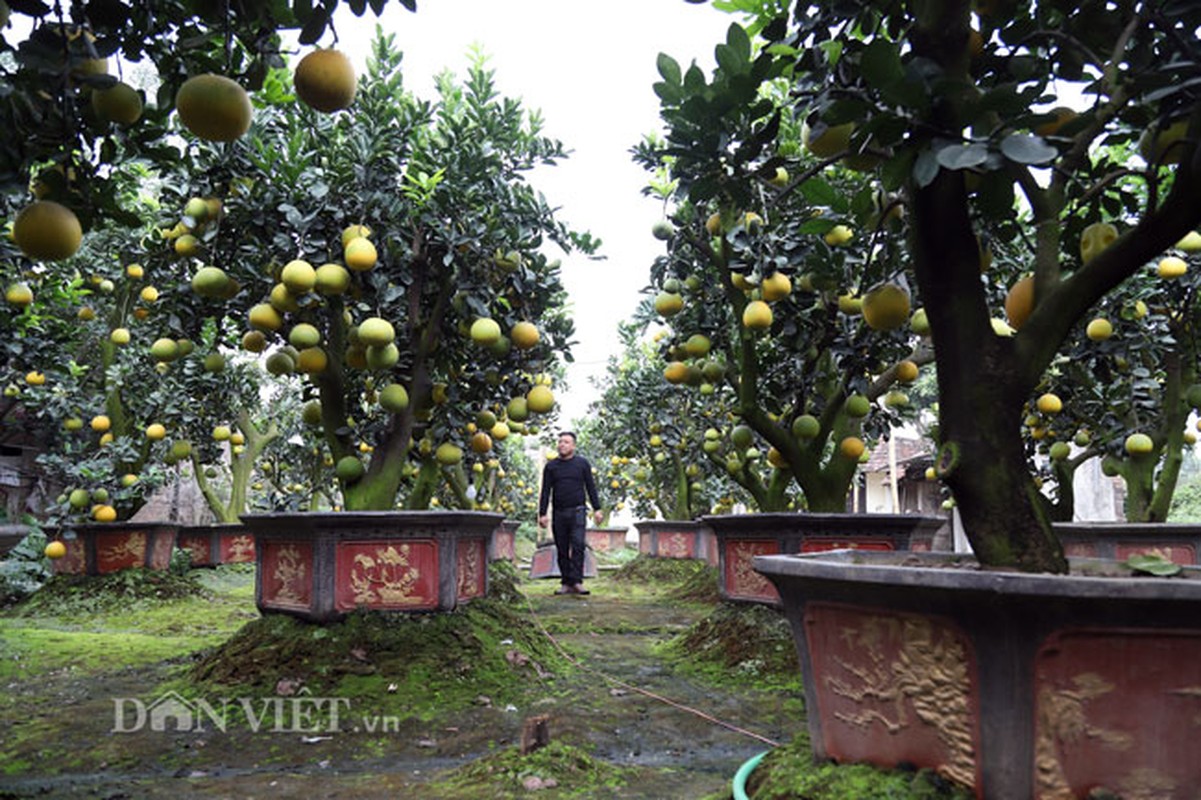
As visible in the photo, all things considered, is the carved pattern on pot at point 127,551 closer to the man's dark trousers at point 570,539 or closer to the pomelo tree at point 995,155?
the man's dark trousers at point 570,539

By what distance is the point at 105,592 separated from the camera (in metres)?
9.41

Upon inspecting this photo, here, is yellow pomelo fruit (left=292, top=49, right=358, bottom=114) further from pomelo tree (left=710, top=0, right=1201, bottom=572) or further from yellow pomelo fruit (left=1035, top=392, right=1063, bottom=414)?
yellow pomelo fruit (left=1035, top=392, right=1063, bottom=414)

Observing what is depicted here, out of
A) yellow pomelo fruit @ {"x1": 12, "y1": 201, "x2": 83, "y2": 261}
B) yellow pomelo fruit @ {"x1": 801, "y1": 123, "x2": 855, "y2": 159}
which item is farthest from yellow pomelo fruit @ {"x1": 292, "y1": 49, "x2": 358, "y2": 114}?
yellow pomelo fruit @ {"x1": 801, "y1": 123, "x2": 855, "y2": 159}

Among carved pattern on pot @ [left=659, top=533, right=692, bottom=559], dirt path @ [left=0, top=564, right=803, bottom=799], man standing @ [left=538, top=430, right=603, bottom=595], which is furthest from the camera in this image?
carved pattern on pot @ [left=659, top=533, right=692, bottom=559]

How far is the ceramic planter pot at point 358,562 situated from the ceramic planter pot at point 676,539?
876 centimetres

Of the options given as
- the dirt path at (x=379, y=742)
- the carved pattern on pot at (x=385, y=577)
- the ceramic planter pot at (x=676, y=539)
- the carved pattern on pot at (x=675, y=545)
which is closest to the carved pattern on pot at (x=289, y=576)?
the carved pattern on pot at (x=385, y=577)

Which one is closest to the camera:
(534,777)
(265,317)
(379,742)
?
(534,777)

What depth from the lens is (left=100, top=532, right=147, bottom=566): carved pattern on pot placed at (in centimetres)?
976

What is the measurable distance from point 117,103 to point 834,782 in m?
2.69

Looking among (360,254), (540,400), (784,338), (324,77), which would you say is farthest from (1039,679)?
(540,400)

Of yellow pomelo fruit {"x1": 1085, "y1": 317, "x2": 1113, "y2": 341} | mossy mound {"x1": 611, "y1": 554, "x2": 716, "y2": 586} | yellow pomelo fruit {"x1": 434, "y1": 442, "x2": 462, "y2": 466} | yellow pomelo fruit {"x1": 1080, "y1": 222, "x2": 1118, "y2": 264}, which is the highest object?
yellow pomelo fruit {"x1": 1085, "y1": 317, "x2": 1113, "y2": 341}

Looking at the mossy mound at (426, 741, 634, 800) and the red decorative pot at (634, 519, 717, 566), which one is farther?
the red decorative pot at (634, 519, 717, 566)

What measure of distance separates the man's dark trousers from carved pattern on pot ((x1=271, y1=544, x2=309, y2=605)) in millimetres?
4664

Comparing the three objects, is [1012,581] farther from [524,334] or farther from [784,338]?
[524,334]
